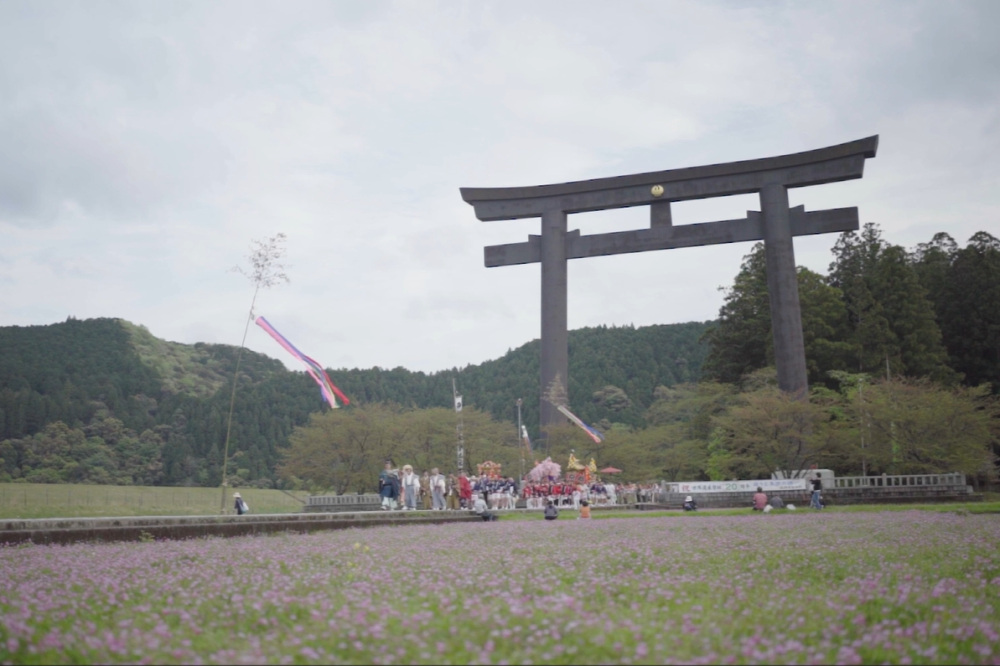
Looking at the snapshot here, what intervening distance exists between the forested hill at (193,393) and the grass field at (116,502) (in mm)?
12559

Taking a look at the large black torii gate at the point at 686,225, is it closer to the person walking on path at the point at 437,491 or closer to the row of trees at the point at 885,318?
the row of trees at the point at 885,318

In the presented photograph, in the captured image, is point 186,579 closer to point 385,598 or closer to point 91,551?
point 385,598

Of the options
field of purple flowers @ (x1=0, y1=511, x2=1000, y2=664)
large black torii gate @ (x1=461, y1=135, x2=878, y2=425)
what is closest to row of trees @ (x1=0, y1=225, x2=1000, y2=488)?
large black torii gate @ (x1=461, y1=135, x2=878, y2=425)

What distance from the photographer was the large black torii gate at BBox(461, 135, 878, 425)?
43562 millimetres

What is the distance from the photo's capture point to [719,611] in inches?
290

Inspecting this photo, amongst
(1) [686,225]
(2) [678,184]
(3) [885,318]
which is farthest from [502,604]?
(3) [885,318]

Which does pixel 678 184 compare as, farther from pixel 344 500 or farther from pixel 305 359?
pixel 305 359

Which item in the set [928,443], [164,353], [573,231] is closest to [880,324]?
[928,443]

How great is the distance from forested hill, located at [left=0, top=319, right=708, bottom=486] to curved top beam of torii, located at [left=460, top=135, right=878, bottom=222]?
20645mm

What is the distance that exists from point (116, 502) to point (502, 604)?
39265 mm

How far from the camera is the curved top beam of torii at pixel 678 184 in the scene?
4325cm

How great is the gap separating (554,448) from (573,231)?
450 inches

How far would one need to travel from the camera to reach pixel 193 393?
303 feet

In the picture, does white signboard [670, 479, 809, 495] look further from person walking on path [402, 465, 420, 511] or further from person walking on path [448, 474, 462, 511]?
person walking on path [402, 465, 420, 511]
